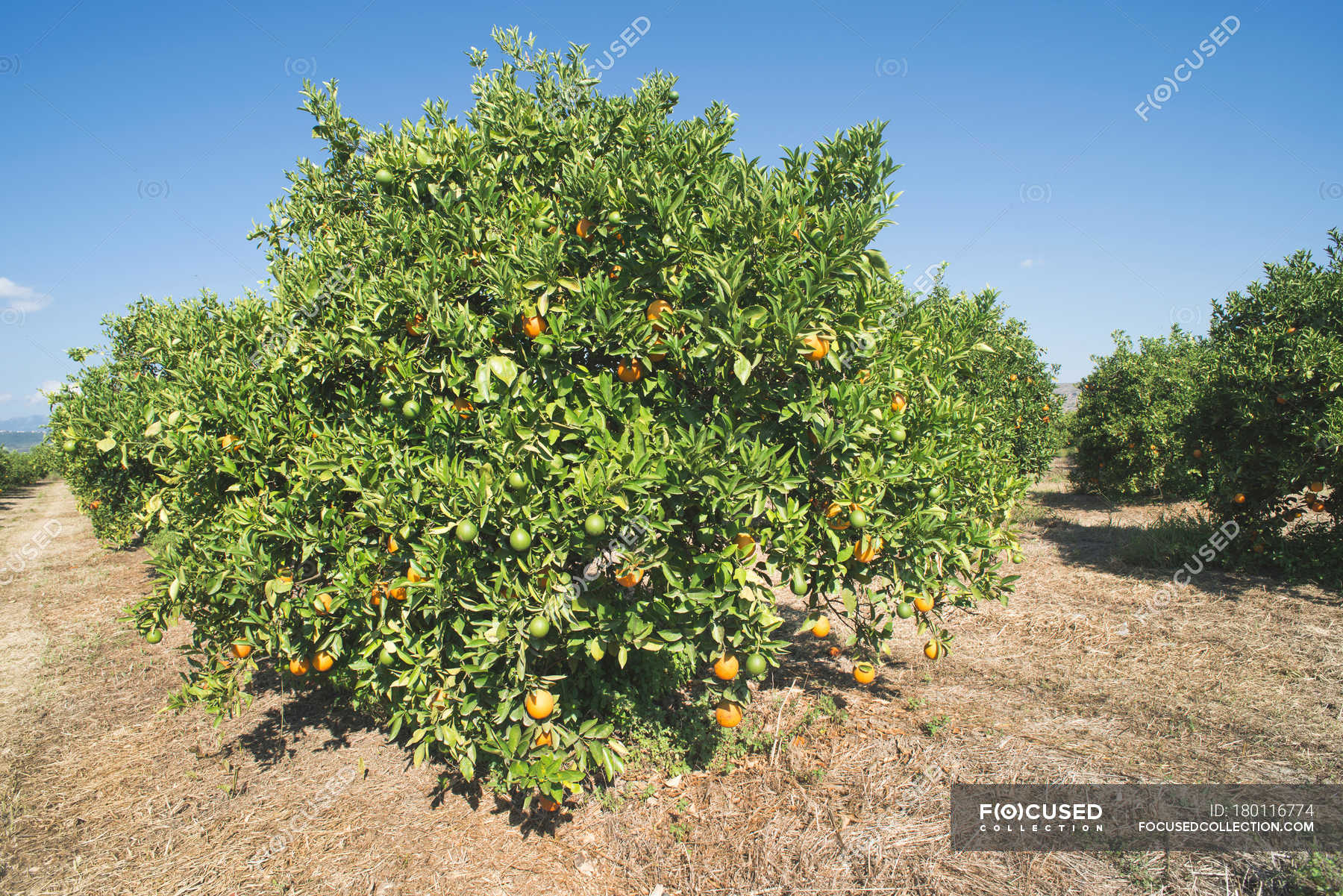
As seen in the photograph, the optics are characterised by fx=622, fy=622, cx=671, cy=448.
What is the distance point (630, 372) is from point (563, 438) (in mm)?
445

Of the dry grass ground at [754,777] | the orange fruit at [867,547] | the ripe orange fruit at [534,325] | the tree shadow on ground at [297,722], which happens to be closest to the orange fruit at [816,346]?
the orange fruit at [867,547]

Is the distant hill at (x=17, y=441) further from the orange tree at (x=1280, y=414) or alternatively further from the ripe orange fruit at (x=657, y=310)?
the orange tree at (x=1280, y=414)

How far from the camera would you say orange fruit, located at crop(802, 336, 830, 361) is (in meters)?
2.59

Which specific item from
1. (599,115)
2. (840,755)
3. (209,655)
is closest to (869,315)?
(599,115)

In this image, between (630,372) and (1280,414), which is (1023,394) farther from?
(630,372)

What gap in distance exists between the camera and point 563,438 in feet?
9.28

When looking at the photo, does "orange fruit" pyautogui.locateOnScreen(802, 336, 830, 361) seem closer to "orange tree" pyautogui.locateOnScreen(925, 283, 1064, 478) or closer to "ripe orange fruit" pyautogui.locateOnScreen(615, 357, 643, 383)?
"ripe orange fruit" pyautogui.locateOnScreen(615, 357, 643, 383)

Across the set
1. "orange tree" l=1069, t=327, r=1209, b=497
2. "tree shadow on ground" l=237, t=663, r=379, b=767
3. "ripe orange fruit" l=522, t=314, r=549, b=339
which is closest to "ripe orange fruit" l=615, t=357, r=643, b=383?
"ripe orange fruit" l=522, t=314, r=549, b=339

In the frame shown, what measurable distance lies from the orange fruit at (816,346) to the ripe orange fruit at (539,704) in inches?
78.1

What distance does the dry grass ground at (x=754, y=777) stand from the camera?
3.07 meters

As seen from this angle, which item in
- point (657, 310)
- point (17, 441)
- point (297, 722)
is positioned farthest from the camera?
point (17, 441)

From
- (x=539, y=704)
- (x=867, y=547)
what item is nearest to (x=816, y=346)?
(x=867, y=547)

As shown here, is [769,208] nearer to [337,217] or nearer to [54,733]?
[337,217]

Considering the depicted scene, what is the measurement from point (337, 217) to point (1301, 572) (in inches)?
385
